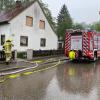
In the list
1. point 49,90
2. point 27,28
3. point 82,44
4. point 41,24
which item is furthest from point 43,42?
point 49,90

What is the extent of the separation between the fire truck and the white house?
8.36 meters

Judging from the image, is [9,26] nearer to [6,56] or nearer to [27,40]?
[27,40]

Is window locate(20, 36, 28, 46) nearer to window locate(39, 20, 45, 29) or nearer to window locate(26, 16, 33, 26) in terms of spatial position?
window locate(26, 16, 33, 26)

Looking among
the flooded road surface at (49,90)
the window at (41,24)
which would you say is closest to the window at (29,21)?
the window at (41,24)

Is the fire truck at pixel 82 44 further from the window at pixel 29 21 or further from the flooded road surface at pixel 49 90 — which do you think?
the flooded road surface at pixel 49 90

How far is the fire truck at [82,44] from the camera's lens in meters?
23.1

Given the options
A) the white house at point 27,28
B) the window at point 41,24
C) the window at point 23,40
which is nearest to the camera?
the white house at point 27,28

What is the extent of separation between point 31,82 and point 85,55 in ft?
38.0

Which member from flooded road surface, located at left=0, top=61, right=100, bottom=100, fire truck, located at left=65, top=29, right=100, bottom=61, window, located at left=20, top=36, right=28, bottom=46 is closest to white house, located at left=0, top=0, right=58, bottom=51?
window, located at left=20, top=36, right=28, bottom=46

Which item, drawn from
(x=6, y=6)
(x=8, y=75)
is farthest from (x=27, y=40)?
(x=6, y=6)

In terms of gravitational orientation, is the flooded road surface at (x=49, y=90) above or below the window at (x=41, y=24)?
below

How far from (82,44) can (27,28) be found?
10.8m

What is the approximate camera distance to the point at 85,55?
911 inches

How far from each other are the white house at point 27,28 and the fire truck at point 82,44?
8.36m
